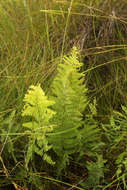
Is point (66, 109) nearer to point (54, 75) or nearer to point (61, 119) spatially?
point (61, 119)

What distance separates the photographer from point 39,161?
1.09m

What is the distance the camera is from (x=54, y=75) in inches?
56.3

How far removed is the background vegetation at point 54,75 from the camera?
1.02 m

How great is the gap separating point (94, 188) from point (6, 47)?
937mm

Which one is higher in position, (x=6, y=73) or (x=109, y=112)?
(x=6, y=73)

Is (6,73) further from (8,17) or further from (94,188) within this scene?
(94,188)

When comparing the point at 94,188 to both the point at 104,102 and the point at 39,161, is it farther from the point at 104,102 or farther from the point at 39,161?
the point at 104,102

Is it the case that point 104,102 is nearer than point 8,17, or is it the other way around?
point 104,102

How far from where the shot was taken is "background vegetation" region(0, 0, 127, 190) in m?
1.02

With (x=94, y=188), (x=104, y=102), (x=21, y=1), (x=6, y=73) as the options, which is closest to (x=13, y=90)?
(x=6, y=73)

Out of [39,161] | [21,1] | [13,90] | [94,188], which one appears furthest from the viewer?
[21,1]

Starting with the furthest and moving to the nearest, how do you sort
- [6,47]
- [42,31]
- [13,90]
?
1. [42,31]
2. [6,47]
3. [13,90]

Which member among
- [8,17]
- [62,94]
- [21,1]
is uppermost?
[21,1]

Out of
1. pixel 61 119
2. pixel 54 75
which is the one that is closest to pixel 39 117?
pixel 61 119
